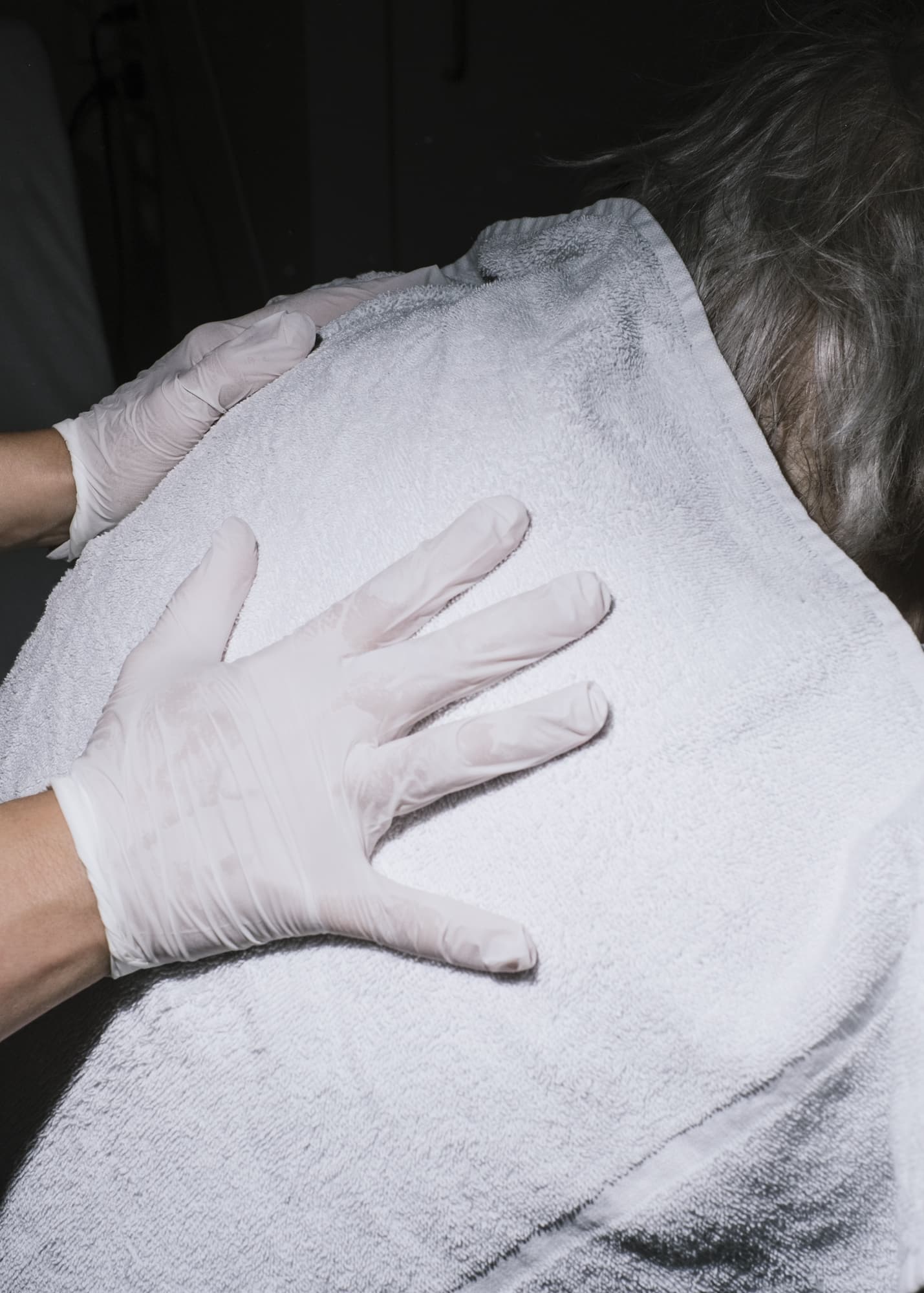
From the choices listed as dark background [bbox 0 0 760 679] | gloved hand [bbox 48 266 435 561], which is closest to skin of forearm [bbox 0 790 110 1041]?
gloved hand [bbox 48 266 435 561]

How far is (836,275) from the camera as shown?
0.63 metres

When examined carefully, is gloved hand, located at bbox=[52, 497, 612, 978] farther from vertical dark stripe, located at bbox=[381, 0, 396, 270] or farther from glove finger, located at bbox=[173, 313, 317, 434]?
vertical dark stripe, located at bbox=[381, 0, 396, 270]

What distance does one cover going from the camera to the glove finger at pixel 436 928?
51 centimetres

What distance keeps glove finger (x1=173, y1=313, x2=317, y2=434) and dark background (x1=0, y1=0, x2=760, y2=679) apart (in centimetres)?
94

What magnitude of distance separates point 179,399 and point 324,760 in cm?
42

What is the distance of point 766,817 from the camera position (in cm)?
52

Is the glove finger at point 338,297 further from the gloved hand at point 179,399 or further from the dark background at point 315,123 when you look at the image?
the dark background at point 315,123

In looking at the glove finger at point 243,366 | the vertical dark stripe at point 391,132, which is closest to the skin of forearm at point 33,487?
the glove finger at point 243,366

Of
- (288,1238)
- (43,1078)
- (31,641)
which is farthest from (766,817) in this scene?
(31,641)

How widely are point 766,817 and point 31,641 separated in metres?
0.66

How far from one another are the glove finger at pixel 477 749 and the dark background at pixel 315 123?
136 centimetres

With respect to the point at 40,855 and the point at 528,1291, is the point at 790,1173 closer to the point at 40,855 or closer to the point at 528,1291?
the point at 528,1291

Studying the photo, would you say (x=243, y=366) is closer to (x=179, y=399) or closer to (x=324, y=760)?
(x=179, y=399)

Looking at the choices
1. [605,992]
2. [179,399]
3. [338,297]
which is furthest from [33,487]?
[605,992]
